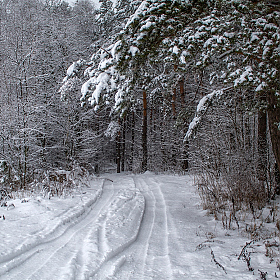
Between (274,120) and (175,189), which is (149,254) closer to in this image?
(274,120)

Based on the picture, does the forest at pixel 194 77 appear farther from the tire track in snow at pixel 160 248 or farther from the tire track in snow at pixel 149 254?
the tire track in snow at pixel 149 254

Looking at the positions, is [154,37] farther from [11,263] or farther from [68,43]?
[68,43]

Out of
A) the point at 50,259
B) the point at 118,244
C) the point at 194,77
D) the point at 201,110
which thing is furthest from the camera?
the point at 194,77

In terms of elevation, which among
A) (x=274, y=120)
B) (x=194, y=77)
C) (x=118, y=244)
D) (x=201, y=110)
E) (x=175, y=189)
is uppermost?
(x=194, y=77)

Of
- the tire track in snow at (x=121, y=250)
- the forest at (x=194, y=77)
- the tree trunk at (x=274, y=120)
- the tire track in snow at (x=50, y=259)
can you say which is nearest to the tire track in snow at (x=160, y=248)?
the tire track in snow at (x=121, y=250)

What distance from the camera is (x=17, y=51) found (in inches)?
479

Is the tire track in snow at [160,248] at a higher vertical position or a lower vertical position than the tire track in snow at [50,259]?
lower

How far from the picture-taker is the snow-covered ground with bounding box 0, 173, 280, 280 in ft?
8.39

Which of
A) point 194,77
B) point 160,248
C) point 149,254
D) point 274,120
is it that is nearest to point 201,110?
point 274,120

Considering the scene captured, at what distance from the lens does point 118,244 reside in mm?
3260

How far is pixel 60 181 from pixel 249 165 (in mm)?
5384

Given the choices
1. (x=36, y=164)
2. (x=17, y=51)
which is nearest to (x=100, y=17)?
(x=17, y=51)

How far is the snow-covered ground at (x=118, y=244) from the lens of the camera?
256 centimetres

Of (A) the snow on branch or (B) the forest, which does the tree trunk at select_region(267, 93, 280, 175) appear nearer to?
(B) the forest
